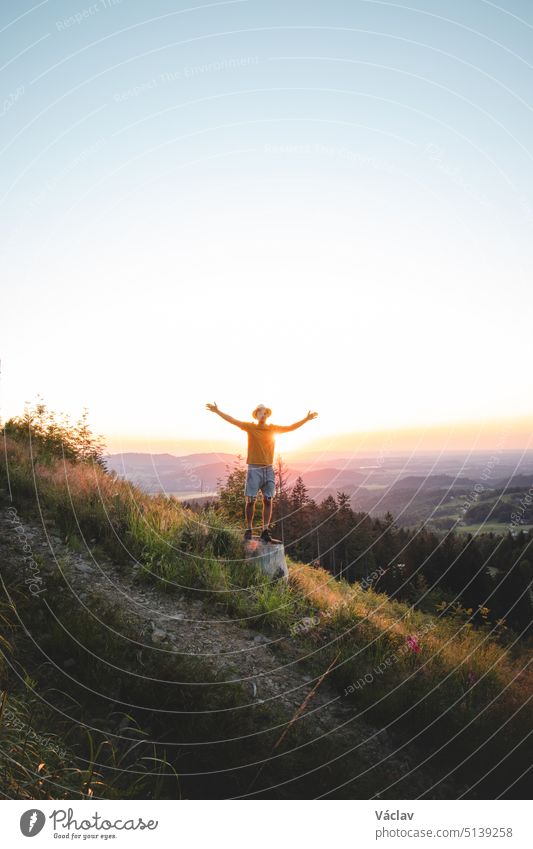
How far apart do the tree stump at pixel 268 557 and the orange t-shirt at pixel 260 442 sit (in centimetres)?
191

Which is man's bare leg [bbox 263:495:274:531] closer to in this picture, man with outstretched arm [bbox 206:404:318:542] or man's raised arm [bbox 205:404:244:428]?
man with outstretched arm [bbox 206:404:318:542]

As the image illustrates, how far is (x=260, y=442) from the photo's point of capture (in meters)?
9.69

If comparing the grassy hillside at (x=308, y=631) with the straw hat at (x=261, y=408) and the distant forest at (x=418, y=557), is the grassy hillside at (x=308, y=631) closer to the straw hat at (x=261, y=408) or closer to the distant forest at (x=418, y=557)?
the straw hat at (x=261, y=408)

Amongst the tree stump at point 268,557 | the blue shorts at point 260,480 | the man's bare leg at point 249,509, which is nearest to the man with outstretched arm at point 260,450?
the blue shorts at point 260,480

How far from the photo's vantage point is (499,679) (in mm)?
7379

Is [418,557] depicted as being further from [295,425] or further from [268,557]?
[295,425]

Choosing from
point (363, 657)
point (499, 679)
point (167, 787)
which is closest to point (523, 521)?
point (499, 679)

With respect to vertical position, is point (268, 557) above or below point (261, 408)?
below

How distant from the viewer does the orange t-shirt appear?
9.68 metres

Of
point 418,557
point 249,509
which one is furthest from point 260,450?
point 418,557

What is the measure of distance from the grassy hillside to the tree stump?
26 cm

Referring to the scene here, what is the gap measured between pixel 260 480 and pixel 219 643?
12.0ft

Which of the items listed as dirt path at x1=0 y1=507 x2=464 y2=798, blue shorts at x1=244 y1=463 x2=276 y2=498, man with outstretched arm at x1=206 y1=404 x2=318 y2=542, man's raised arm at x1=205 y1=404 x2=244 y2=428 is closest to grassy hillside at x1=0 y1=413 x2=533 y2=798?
dirt path at x1=0 y1=507 x2=464 y2=798
